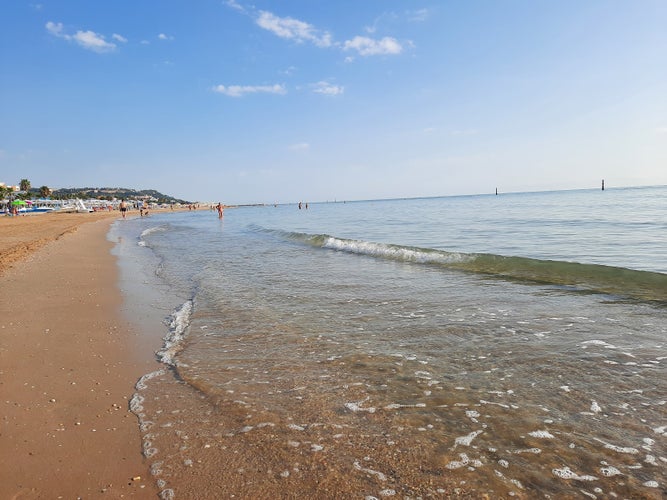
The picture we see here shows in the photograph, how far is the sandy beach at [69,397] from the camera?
2.59 m

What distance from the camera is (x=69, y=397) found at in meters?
3.76

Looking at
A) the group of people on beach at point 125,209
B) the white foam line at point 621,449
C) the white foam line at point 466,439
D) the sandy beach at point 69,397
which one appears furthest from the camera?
the group of people on beach at point 125,209

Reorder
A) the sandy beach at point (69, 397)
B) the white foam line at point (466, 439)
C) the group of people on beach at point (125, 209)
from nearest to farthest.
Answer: the sandy beach at point (69, 397)
the white foam line at point (466, 439)
the group of people on beach at point (125, 209)

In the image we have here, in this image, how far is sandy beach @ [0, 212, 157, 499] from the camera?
2.59 metres

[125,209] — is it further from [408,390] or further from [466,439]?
[466,439]

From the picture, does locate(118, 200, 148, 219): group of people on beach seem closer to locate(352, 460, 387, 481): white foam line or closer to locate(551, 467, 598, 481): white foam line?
locate(352, 460, 387, 481): white foam line

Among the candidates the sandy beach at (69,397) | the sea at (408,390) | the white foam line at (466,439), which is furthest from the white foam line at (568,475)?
the sandy beach at (69,397)

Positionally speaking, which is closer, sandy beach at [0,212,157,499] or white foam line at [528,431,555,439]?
sandy beach at [0,212,157,499]

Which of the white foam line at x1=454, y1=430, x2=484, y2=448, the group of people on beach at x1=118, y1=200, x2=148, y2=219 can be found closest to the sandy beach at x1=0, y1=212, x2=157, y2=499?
the white foam line at x1=454, y1=430, x2=484, y2=448

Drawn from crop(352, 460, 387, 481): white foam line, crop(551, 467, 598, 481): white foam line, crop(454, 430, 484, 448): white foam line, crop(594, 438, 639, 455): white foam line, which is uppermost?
crop(352, 460, 387, 481): white foam line

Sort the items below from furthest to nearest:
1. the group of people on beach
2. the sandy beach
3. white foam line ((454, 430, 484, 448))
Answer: the group of people on beach
white foam line ((454, 430, 484, 448))
the sandy beach

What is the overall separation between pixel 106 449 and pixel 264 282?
7303mm

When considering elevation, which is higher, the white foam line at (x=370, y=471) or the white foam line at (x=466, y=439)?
the white foam line at (x=370, y=471)

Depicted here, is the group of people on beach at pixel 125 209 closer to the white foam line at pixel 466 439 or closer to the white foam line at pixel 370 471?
the white foam line at pixel 370 471
